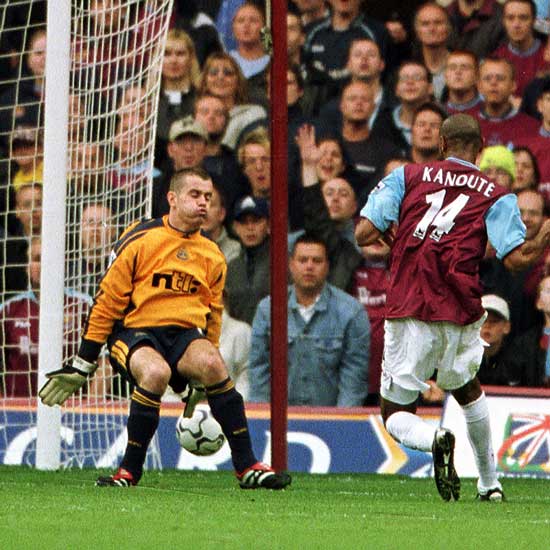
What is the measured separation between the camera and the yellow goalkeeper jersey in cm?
747

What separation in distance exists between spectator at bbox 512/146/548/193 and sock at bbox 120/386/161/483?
13.2 feet

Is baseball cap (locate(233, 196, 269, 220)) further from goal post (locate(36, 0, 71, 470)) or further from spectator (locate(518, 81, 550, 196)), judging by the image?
goal post (locate(36, 0, 71, 470))

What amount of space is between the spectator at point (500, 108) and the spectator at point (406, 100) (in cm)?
43

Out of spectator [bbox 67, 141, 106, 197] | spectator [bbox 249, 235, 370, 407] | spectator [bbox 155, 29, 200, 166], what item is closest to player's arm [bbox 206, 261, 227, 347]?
spectator [bbox 67, 141, 106, 197]

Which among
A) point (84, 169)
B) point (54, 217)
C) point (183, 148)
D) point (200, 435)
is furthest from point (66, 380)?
point (183, 148)

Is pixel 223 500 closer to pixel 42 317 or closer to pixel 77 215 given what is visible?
pixel 42 317

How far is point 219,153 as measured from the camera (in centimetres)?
1117

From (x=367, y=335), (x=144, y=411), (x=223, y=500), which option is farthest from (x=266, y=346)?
(x=223, y=500)

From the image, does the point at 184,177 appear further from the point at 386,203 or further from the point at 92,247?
the point at 92,247

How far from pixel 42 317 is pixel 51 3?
6.22ft

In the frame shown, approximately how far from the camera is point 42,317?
8961mm

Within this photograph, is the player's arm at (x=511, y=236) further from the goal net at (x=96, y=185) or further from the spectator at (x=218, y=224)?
the spectator at (x=218, y=224)

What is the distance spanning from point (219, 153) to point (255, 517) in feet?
19.5

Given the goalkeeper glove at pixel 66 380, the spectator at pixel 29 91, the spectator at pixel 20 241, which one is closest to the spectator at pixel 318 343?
the spectator at pixel 20 241
